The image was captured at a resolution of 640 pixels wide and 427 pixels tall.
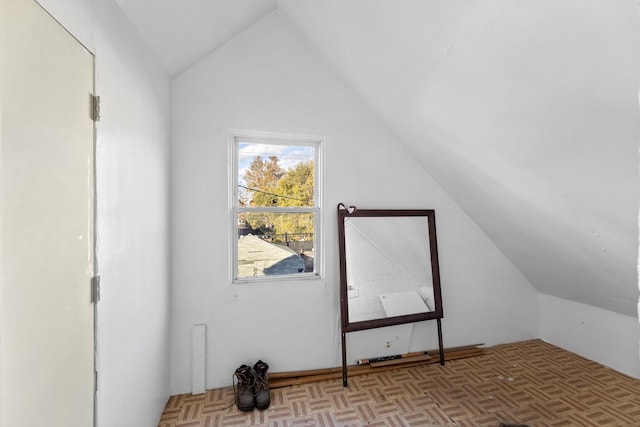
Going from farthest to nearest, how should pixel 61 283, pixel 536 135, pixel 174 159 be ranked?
pixel 174 159
pixel 536 135
pixel 61 283

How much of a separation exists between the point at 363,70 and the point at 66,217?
2.19 meters

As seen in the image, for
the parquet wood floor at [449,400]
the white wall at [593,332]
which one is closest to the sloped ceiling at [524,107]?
the white wall at [593,332]

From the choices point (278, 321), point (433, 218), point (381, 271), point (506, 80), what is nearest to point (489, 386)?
point (381, 271)

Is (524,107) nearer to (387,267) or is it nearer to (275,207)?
(387,267)

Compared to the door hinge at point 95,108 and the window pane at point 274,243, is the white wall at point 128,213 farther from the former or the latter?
the window pane at point 274,243

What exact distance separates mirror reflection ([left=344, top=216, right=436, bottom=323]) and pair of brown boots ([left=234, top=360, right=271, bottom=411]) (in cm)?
86

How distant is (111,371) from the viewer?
1.36 metres

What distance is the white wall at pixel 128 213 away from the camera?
129 cm

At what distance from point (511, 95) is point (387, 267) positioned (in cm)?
167

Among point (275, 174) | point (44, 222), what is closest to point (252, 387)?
point (275, 174)

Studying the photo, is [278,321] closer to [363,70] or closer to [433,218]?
[433,218]

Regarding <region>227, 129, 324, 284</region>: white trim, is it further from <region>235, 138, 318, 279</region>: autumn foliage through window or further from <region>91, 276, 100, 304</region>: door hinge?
<region>91, 276, 100, 304</region>: door hinge

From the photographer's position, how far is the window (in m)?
2.66

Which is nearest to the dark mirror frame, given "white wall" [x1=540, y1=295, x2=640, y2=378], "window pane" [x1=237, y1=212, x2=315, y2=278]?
"window pane" [x1=237, y1=212, x2=315, y2=278]
